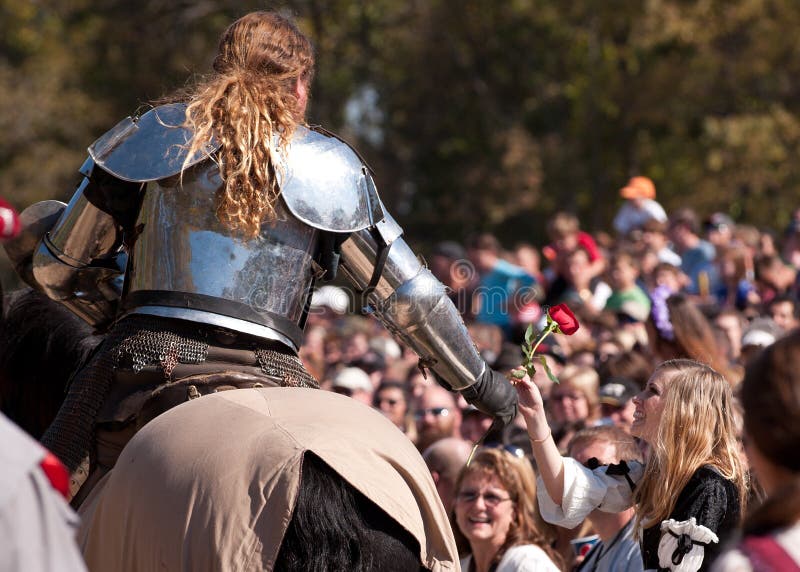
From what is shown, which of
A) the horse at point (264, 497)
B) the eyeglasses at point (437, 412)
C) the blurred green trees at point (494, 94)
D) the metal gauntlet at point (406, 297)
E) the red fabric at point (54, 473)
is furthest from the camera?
the blurred green trees at point (494, 94)

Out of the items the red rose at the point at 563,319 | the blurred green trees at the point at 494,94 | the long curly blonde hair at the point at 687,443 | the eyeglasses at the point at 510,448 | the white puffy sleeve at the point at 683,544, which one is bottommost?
the blurred green trees at the point at 494,94

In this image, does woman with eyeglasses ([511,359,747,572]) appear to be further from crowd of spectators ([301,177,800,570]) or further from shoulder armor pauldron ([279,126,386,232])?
shoulder armor pauldron ([279,126,386,232])

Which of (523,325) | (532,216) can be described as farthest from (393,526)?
(532,216)

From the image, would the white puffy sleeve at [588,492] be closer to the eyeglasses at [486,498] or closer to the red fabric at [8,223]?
the eyeglasses at [486,498]

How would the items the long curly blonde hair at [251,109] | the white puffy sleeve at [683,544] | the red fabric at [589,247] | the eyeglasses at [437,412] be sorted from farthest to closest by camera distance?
the red fabric at [589,247] < the eyeglasses at [437,412] < the white puffy sleeve at [683,544] < the long curly blonde hair at [251,109]

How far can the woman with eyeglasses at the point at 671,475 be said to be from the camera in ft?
12.3

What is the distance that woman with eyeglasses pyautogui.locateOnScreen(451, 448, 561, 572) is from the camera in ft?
16.0

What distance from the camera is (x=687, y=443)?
3914 mm

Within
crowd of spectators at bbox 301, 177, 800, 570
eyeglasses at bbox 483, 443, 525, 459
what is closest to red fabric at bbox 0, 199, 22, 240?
crowd of spectators at bbox 301, 177, 800, 570

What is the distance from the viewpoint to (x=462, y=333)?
391 centimetres

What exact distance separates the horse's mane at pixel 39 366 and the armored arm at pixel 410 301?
1.11 metres

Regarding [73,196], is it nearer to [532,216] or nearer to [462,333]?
[462,333]

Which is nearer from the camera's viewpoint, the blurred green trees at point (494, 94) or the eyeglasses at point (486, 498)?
the eyeglasses at point (486, 498)

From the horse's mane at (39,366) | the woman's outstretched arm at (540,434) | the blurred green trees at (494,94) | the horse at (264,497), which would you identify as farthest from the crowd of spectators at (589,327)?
the blurred green trees at (494,94)
